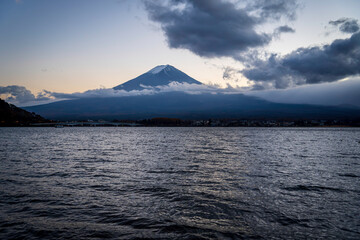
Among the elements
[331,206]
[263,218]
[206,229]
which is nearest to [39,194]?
[206,229]

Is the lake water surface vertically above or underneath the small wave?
above

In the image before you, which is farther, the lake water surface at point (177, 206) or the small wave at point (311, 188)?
the small wave at point (311, 188)

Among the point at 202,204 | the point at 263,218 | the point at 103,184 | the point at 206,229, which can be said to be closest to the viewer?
the point at 206,229

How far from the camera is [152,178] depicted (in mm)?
21031

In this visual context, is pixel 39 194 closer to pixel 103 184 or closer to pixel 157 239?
pixel 103 184

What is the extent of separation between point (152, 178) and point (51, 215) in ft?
32.5

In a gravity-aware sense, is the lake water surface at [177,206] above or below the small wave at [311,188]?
above

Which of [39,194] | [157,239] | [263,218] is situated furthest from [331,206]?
[39,194]

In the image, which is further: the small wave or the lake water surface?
the small wave

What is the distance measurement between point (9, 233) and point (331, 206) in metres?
16.6

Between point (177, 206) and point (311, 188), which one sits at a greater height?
point (177, 206)

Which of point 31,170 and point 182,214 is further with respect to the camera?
point 31,170

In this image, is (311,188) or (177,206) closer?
(177,206)

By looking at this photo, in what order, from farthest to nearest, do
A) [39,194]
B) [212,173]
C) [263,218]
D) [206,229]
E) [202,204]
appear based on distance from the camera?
1. [212,173]
2. [39,194]
3. [202,204]
4. [263,218]
5. [206,229]
